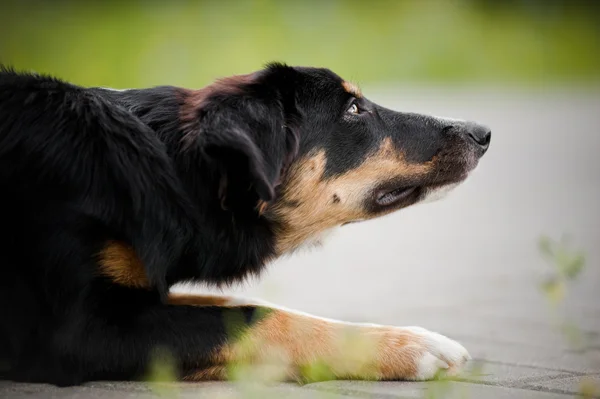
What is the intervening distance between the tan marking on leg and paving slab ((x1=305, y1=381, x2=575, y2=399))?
89cm

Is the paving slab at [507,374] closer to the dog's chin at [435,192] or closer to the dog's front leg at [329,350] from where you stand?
the dog's front leg at [329,350]

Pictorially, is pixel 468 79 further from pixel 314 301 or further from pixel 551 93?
pixel 314 301

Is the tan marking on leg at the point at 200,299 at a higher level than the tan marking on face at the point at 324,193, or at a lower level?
lower

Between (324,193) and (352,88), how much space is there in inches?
20.9

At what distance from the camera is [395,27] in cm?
2566

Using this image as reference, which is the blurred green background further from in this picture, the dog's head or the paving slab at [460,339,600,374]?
the paving slab at [460,339,600,374]

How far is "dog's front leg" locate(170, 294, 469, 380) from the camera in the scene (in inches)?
130

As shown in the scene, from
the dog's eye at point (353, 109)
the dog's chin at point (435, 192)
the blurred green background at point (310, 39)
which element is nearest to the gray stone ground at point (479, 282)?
the dog's chin at point (435, 192)

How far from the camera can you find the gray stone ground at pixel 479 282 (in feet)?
10.7

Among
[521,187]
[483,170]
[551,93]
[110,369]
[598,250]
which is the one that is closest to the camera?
[110,369]

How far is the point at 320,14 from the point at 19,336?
73.7 feet

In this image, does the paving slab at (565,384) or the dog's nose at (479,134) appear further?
the dog's nose at (479,134)

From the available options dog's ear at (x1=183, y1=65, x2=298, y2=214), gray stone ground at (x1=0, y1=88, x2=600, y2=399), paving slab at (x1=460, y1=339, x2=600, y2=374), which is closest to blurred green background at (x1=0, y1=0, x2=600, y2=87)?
gray stone ground at (x1=0, y1=88, x2=600, y2=399)

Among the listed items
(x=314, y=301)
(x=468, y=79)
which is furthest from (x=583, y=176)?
(x=468, y=79)
